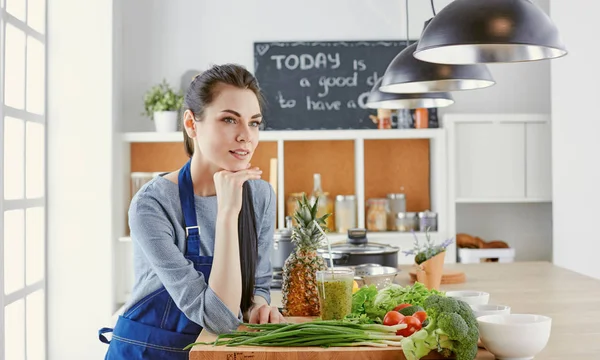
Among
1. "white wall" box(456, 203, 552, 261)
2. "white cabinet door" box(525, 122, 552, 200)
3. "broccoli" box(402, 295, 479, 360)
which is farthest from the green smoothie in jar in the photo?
"white wall" box(456, 203, 552, 261)

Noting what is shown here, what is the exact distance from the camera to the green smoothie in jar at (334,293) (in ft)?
6.29

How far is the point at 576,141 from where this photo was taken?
15.3 feet

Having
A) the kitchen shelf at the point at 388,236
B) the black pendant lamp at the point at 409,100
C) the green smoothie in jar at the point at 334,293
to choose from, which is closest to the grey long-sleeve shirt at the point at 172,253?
the green smoothie in jar at the point at 334,293

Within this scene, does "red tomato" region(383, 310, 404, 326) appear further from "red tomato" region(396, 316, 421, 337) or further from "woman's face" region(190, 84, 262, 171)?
"woman's face" region(190, 84, 262, 171)

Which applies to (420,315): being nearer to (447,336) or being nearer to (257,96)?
(447,336)

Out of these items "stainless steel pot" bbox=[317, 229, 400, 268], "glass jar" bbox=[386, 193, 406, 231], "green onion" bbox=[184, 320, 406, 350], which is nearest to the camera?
"green onion" bbox=[184, 320, 406, 350]

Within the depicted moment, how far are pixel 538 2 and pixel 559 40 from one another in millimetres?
3871

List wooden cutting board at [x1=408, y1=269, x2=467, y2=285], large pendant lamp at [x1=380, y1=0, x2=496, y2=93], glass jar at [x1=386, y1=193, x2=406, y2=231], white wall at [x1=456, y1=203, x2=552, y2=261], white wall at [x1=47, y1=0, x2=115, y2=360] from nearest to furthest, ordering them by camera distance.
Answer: large pendant lamp at [x1=380, y1=0, x2=496, y2=93]
wooden cutting board at [x1=408, y1=269, x2=467, y2=285]
white wall at [x1=47, y1=0, x2=115, y2=360]
glass jar at [x1=386, y1=193, x2=406, y2=231]
white wall at [x1=456, y1=203, x2=552, y2=261]

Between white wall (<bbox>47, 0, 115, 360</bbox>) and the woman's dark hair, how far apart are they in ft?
9.40

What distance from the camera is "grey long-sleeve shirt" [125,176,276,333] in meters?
1.85

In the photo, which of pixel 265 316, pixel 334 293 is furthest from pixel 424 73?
pixel 265 316

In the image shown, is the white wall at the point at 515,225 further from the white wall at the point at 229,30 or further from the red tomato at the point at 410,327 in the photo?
the red tomato at the point at 410,327

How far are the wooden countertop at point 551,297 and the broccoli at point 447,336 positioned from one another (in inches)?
7.0

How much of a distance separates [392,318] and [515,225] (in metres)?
4.02
